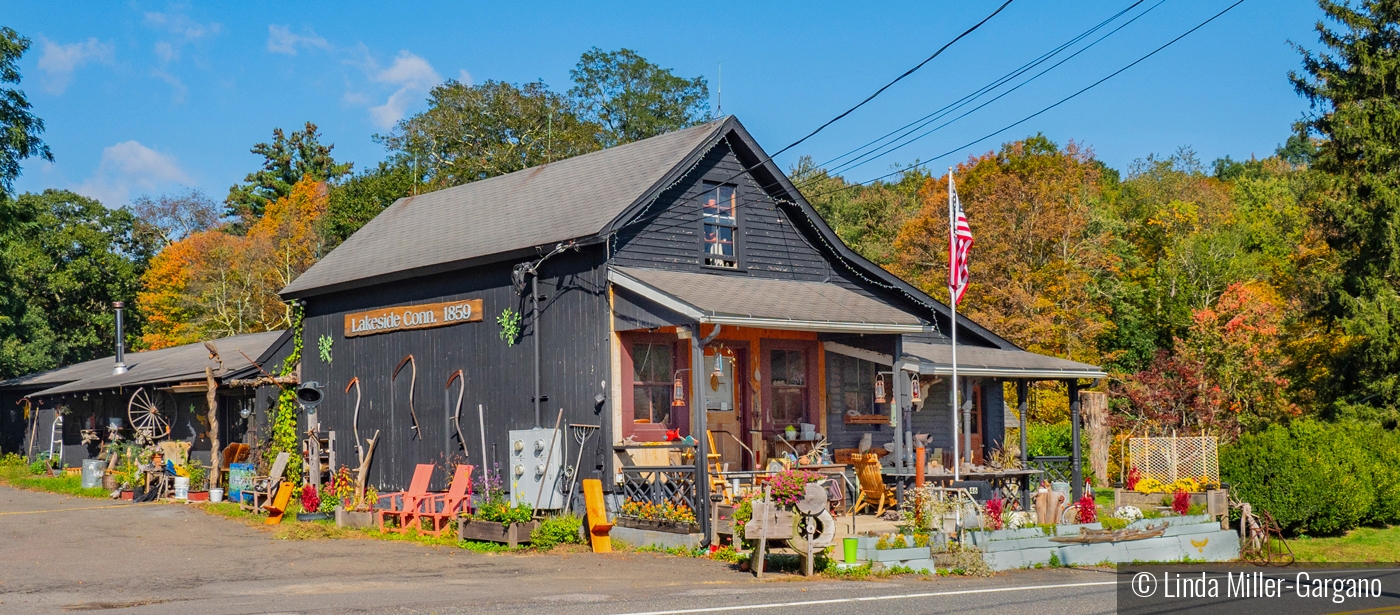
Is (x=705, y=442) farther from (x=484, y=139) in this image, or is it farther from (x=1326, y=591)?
(x=484, y=139)

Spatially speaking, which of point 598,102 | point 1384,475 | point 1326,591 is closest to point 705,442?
point 1326,591

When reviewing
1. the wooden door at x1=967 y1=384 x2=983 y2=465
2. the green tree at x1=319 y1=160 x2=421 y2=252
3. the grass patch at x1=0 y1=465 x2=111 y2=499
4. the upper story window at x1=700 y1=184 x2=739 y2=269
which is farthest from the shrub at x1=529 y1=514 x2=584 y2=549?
the green tree at x1=319 y1=160 x2=421 y2=252

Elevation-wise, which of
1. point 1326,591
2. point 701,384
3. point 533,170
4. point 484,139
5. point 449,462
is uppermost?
point 484,139

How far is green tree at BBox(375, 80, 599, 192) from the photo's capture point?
156ft

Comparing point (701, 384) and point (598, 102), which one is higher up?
point (598, 102)

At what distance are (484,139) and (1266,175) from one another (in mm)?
40915

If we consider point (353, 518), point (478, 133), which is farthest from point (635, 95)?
point (353, 518)

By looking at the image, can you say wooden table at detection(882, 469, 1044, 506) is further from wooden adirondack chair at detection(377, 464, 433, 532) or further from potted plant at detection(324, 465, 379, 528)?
potted plant at detection(324, 465, 379, 528)

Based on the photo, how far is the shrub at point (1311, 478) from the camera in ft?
71.3

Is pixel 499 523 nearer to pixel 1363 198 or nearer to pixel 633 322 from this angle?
pixel 633 322

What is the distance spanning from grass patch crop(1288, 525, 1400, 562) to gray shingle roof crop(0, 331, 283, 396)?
21867 mm

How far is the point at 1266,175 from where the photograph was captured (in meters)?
62.5

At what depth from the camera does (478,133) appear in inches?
1898

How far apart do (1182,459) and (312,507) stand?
16029 millimetres
